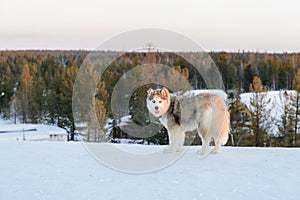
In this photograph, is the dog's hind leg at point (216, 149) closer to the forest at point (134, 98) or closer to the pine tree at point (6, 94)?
the forest at point (134, 98)

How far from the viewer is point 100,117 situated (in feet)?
75.5

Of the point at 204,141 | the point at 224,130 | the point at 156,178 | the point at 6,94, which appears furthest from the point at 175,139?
the point at 6,94

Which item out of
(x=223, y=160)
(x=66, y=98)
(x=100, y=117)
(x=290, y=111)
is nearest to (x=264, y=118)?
(x=290, y=111)

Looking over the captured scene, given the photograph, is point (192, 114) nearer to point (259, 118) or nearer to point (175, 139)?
point (175, 139)

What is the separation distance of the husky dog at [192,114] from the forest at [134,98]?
4.91m

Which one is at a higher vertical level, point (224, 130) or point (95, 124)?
point (224, 130)

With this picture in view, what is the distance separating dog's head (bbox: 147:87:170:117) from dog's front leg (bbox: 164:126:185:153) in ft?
1.34

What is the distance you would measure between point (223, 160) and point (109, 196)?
257 centimetres

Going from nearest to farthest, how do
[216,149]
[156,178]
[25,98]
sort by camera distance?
1. [156,178]
2. [216,149]
3. [25,98]

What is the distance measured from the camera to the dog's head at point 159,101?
6766mm

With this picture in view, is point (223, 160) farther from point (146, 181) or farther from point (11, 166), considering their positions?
point (11, 166)

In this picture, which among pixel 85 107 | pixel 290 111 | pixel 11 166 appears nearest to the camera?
pixel 11 166

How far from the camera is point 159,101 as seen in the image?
6.75m

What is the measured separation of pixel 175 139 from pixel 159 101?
848mm
